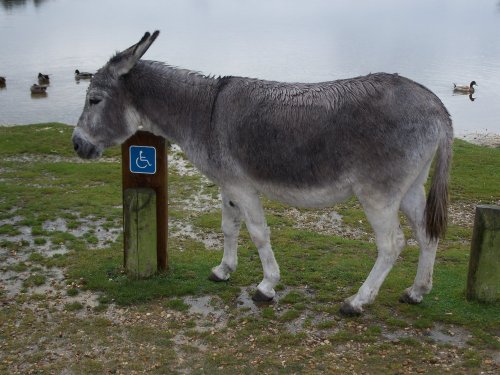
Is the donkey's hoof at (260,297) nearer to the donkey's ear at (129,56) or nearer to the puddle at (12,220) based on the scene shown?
the donkey's ear at (129,56)

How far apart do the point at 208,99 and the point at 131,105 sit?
887mm

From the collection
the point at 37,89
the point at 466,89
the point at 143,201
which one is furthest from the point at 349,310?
the point at 466,89

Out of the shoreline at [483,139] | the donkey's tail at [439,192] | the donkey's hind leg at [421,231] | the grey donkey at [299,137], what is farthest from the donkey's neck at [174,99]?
the shoreline at [483,139]

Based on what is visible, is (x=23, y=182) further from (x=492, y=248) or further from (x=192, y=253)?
(x=492, y=248)

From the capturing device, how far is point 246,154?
20.4 ft

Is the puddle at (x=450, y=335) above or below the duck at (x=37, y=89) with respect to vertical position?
below

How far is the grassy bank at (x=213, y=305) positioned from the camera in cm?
568

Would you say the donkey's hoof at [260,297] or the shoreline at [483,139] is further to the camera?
the shoreline at [483,139]

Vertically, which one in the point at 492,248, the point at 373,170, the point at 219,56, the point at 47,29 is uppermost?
the point at 47,29

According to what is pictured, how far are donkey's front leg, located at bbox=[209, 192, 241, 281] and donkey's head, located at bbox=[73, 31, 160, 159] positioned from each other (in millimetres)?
1650

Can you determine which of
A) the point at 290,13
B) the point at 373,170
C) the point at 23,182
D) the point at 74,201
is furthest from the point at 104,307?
the point at 290,13

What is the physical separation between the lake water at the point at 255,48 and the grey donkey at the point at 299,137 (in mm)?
19937

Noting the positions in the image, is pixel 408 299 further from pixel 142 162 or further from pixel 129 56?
pixel 129 56

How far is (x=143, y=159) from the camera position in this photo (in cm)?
718
